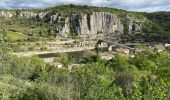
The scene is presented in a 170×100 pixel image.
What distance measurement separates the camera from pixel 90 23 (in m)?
181

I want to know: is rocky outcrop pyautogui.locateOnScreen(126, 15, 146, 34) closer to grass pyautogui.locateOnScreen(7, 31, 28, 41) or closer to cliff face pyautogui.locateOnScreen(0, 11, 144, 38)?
cliff face pyautogui.locateOnScreen(0, 11, 144, 38)

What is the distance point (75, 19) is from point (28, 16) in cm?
3324

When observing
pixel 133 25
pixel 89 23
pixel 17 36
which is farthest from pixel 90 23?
pixel 17 36

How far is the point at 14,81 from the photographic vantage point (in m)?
34.3

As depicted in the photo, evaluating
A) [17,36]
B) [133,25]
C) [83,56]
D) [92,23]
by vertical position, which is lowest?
[83,56]

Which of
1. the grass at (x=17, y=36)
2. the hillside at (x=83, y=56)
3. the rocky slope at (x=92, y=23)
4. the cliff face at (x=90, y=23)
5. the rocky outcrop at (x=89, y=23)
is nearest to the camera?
the hillside at (x=83, y=56)

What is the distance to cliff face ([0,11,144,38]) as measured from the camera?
175500mm

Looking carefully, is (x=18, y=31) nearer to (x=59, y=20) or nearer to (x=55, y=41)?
(x=55, y=41)

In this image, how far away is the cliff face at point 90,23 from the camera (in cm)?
17550

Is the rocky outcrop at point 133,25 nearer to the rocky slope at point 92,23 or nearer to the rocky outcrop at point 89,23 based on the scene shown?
the rocky slope at point 92,23

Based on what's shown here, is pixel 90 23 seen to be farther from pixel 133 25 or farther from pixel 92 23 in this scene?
pixel 133 25

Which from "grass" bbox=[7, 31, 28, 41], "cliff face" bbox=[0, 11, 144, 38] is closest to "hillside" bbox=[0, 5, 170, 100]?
"cliff face" bbox=[0, 11, 144, 38]

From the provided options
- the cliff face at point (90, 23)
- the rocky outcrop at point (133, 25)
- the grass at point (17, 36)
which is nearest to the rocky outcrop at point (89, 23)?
the cliff face at point (90, 23)

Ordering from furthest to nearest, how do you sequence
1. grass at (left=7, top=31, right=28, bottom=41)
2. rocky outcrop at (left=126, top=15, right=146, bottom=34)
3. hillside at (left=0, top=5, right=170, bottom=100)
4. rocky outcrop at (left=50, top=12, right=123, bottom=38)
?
rocky outcrop at (left=126, top=15, right=146, bottom=34), rocky outcrop at (left=50, top=12, right=123, bottom=38), grass at (left=7, top=31, right=28, bottom=41), hillside at (left=0, top=5, right=170, bottom=100)
